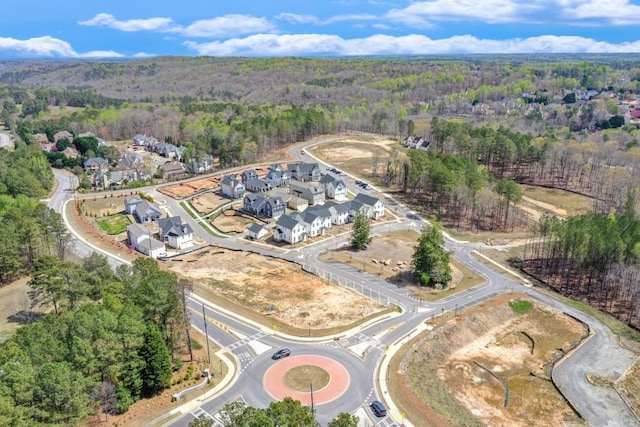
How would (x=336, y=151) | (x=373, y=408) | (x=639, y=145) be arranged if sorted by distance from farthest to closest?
1. (x=336, y=151)
2. (x=639, y=145)
3. (x=373, y=408)

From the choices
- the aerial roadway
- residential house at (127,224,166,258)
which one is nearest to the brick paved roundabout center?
the aerial roadway

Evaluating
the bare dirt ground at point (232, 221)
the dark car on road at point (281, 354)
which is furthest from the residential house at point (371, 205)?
the dark car on road at point (281, 354)

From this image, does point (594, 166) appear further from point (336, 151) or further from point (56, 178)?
point (56, 178)

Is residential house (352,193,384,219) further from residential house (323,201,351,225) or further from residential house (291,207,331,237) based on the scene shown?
residential house (291,207,331,237)

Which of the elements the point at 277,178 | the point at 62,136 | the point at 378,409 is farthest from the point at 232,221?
the point at 62,136

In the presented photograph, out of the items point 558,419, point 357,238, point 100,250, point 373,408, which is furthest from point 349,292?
point 100,250

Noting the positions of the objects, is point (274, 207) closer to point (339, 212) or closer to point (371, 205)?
point (339, 212)

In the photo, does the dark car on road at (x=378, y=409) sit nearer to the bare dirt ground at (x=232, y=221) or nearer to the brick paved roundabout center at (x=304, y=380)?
the brick paved roundabout center at (x=304, y=380)
